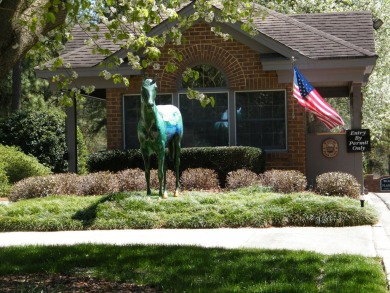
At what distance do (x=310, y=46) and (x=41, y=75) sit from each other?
22.1 feet

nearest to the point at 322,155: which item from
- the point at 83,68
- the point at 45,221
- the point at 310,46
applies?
the point at 310,46

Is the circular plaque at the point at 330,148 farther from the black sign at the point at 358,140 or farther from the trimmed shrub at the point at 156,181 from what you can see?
the trimmed shrub at the point at 156,181

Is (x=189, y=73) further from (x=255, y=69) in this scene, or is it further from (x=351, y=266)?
(x=255, y=69)

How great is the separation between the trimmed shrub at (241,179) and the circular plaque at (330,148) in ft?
10.6

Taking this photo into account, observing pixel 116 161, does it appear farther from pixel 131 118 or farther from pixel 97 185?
pixel 97 185

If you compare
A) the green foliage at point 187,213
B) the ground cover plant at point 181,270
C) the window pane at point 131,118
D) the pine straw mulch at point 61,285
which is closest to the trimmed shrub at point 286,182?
the green foliage at point 187,213

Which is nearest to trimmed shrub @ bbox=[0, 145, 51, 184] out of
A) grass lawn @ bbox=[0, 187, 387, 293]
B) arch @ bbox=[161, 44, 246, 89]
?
arch @ bbox=[161, 44, 246, 89]

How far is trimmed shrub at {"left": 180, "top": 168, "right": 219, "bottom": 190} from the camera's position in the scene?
15820 millimetres

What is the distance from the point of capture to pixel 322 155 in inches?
724

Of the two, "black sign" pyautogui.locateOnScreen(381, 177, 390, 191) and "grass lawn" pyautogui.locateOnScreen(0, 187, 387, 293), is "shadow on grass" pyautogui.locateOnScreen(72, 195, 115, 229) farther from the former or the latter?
"black sign" pyautogui.locateOnScreen(381, 177, 390, 191)

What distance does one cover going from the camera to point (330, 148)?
18.3m

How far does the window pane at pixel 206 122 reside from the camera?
18328 millimetres

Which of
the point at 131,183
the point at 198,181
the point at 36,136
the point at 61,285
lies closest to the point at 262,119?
the point at 198,181

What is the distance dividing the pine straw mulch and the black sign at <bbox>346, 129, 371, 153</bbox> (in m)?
11.8
